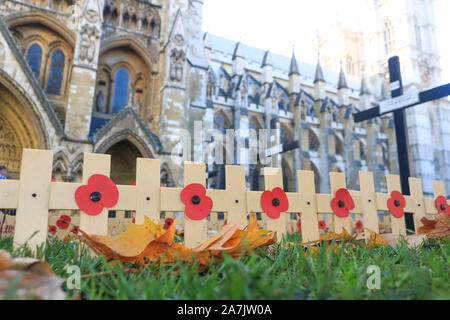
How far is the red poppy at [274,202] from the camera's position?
2.58 metres

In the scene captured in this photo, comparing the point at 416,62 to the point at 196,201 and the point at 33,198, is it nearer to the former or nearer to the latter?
the point at 196,201

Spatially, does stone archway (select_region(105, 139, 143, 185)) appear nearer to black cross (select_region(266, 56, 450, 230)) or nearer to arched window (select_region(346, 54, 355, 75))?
black cross (select_region(266, 56, 450, 230))

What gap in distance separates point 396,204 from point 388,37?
4085 centimetres

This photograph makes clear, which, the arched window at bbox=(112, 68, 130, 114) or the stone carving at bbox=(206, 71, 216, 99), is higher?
the stone carving at bbox=(206, 71, 216, 99)

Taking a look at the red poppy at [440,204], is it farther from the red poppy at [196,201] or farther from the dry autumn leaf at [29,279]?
the dry autumn leaf at [29,279]

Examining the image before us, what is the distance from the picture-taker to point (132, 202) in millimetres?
2191

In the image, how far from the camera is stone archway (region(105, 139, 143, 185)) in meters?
11.4

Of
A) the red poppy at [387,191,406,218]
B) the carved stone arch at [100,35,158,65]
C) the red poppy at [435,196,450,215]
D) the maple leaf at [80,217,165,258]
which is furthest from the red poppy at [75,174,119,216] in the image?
the carved stone arch at [100,35,158,65]

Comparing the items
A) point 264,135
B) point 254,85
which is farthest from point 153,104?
point 254,85

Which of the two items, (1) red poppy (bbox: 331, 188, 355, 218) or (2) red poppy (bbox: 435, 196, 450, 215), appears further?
(2) red poppy (bbox: 435, 196, 450, 215)

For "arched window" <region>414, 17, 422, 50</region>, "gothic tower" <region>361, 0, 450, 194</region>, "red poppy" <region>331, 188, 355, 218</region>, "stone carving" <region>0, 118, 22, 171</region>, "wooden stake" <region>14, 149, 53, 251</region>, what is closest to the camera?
"wooden stake" <region>14, 149, 53, 251</region>

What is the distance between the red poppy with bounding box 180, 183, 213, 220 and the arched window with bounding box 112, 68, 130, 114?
36.1 feet

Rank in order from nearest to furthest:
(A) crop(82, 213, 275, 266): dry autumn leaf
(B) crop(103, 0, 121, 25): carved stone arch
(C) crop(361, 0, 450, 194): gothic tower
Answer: (A) crop(82, 213, 275, 266): dry autumn leaf → (B) crop(103, 0, 121, 25): carved stone arch → (C) crop(361, 0, 450, 194): gothic tower
